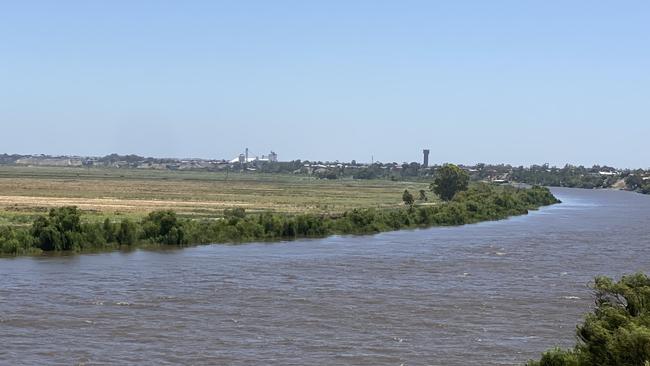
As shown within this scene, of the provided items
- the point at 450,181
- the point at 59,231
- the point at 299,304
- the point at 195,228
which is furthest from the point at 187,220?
the point at 450,181

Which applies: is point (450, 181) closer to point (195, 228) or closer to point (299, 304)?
point (195, 228)

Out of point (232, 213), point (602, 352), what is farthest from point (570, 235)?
point (602, 352)

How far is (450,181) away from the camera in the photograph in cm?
8606

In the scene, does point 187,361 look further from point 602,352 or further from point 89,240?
point 89,240

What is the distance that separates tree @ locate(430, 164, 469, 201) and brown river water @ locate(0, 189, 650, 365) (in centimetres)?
4410

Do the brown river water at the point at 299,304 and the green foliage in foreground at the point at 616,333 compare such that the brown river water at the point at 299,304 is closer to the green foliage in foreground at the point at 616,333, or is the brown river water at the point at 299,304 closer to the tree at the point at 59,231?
the tree at the point at 59,231

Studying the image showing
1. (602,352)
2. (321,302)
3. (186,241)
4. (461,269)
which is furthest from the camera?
(186,241)

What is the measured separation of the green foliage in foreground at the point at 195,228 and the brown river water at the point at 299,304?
1.78 metres

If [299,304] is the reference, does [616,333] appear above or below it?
above

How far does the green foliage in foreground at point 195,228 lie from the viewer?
35.8m

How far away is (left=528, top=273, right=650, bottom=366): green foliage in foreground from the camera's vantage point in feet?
38.0

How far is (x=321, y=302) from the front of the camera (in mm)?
25172

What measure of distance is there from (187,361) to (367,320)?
20.2 feet

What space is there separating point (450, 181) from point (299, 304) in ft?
206
